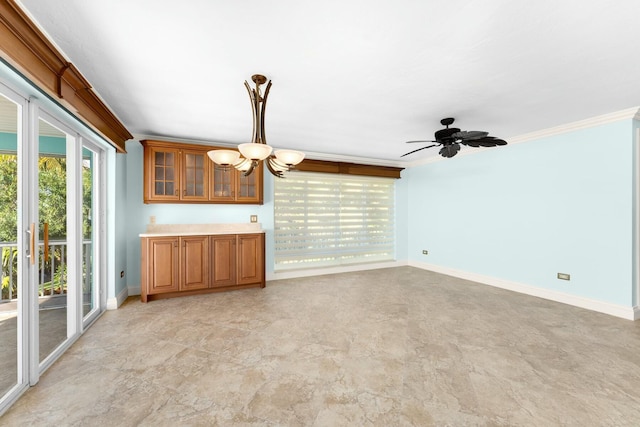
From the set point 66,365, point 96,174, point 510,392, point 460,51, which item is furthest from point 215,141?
point 510,392

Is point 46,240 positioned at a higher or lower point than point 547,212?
lower

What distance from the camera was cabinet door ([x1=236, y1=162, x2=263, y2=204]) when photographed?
4477 mm

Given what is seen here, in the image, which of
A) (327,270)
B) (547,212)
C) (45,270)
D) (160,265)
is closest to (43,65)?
(45,270)

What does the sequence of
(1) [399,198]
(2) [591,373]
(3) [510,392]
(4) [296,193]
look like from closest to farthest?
1. (3) [510,392]
2. (2) [591,373]
3. (4) [296,193]
4. (1) [399,198]

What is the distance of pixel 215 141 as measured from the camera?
14.8 feet

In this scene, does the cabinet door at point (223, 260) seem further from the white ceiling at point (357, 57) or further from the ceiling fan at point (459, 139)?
the ceiling fan at point (459, 139)

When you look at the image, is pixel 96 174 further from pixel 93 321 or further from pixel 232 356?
pixel 232 356

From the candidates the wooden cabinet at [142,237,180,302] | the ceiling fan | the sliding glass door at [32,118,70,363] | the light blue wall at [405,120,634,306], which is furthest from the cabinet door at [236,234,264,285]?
the light blue wall at [405,120,634,306]

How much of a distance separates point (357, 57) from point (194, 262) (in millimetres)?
3380

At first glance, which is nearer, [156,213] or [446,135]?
[446,135]

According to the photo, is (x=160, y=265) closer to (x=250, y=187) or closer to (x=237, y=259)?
(x=237, y=259)

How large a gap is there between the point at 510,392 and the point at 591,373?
80cm

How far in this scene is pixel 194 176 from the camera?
421 cm

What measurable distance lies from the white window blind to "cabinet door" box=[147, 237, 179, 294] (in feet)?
5.67
